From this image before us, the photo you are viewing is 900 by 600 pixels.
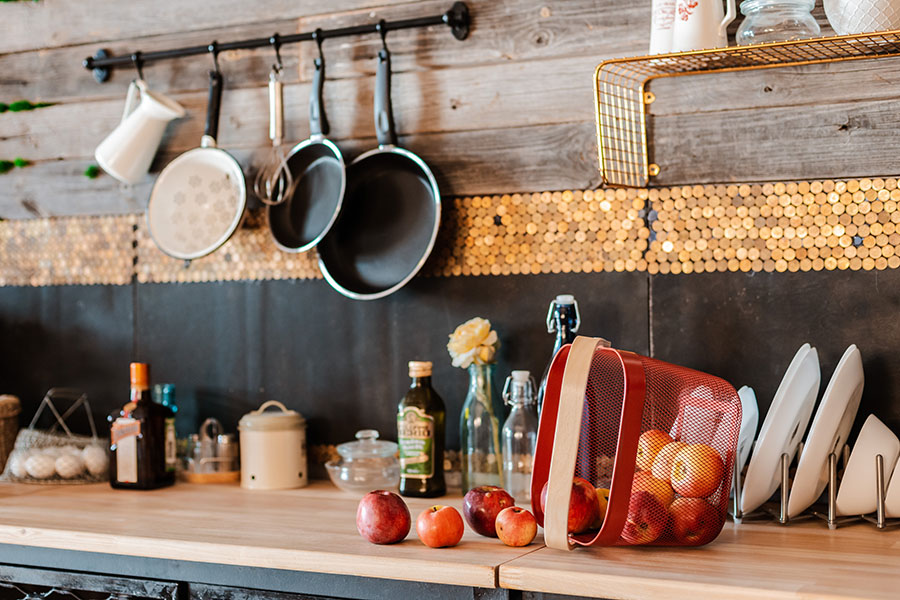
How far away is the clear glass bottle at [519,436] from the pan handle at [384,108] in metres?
0.54

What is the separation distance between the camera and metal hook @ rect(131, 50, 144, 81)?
2.10 metres

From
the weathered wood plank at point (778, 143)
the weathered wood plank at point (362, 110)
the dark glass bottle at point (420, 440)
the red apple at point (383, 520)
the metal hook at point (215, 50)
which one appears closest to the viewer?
the red apple at point (383, 520)

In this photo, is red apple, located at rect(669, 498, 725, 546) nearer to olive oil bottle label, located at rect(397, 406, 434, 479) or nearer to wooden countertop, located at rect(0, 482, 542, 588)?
wooden countertop, located at rect(0, 482, 542, 588)

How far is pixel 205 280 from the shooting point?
210 centimetres

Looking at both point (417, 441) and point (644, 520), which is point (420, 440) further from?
point (644, 520)

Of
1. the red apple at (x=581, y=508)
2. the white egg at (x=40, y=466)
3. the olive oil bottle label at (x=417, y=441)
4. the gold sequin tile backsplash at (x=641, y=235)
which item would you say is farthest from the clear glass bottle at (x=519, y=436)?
the white egg at (x=40, y=466)

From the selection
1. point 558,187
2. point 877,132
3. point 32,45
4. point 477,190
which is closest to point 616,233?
point 558,187

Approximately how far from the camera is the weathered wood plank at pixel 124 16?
2.03 m

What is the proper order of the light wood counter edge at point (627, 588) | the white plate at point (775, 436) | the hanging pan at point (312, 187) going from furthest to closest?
1. the hanging pan at point (312, 187)
2. the white plate at point (775, 436)
3. the light wood counter edge at point (627, 588)

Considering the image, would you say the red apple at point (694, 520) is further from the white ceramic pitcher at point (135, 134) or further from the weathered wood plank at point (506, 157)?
the white ceramic pitcher at point (135, 134)

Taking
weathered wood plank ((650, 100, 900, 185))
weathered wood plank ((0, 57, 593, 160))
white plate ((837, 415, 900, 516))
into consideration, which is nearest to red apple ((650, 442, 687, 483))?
white plate ((837, 415, 900, 516))

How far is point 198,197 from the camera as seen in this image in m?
2.05

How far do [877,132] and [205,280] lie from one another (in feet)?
4.52

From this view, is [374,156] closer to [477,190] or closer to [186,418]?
[477,190]
